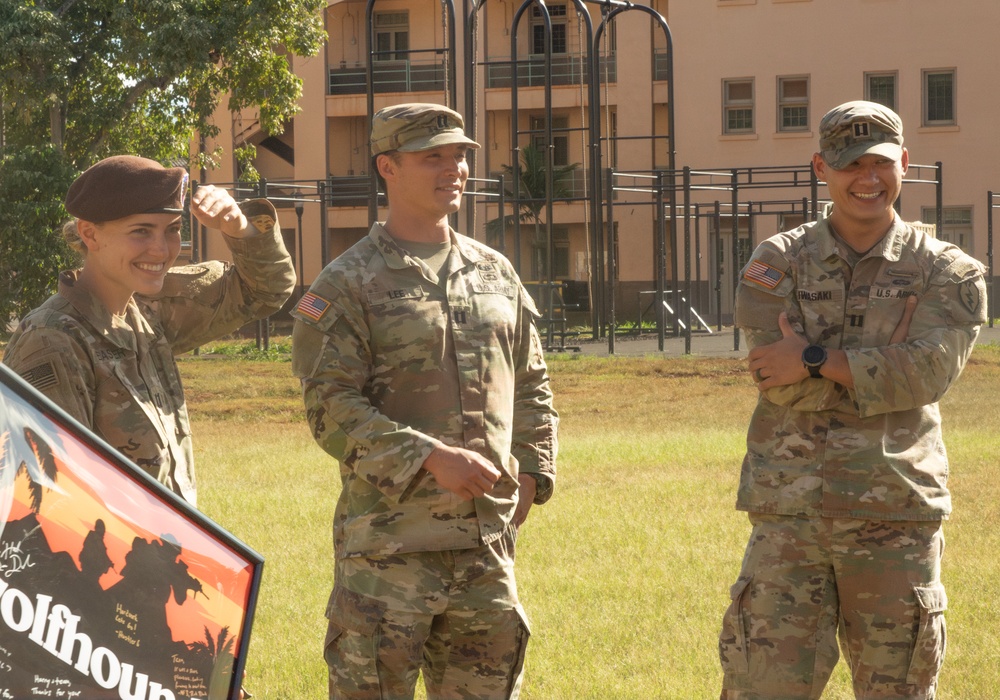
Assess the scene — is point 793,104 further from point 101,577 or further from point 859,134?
point 101,577

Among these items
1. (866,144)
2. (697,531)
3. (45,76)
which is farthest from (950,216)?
(866,144)

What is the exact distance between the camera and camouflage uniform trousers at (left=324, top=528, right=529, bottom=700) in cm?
297

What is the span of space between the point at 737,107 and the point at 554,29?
6.93 m

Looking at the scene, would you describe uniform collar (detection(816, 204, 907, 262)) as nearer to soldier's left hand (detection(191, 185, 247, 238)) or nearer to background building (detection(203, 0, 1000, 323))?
soldier's left hand (detection(191, 185, 247, 238))

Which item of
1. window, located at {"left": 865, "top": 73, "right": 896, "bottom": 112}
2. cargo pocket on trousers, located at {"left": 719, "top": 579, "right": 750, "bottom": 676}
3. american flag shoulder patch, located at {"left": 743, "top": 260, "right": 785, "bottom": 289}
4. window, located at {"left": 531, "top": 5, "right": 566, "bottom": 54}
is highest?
window, located at {"left": 531, "top": 5, "right": 566, "bottom": 54}

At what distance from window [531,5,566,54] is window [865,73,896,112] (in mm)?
8766

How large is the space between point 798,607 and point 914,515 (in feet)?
1.26

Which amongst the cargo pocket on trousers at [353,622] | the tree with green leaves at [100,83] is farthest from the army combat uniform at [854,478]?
the tree with green leaves at [100,83]

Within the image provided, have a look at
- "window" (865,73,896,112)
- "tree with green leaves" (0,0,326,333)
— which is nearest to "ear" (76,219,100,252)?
"tree with green leaves" (0,0,326,333)

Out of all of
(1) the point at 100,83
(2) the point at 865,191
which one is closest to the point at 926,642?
(2) the point at 865,191

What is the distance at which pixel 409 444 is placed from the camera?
2918 mm

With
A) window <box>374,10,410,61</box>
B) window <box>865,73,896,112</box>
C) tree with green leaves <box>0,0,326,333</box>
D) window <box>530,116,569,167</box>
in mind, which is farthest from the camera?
window <box>374,10,410,61</box>

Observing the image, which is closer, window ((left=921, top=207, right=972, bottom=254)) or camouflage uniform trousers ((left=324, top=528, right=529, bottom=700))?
camouflage uniform trousers ((left=324, top=528, right=529, bottom=700))

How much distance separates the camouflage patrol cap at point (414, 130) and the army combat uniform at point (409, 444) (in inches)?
9.0
